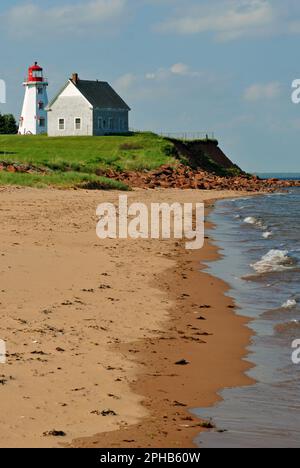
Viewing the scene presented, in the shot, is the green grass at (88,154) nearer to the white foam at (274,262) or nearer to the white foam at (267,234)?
the white foam at (267,234)

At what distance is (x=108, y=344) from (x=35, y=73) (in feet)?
310

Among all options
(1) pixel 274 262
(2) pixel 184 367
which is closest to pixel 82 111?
(1) pixel 274 262

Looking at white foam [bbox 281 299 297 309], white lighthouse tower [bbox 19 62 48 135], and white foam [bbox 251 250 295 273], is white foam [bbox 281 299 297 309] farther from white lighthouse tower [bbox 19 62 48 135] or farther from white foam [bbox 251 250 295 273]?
white lighthouse tower [bbox 19 62 48 135]

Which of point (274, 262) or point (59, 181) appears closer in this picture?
point (274, 262)

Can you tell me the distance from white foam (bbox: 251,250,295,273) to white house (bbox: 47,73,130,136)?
67271mm

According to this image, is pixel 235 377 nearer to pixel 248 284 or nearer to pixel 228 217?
pixel 248 284

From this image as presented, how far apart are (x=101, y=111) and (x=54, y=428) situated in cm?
8300

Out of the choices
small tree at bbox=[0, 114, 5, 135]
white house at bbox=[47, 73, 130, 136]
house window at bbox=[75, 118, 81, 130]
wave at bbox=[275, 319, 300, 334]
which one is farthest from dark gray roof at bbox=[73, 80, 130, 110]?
wave at bbox=[275, 319, 300, 334]

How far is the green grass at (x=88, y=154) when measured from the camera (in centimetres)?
5578

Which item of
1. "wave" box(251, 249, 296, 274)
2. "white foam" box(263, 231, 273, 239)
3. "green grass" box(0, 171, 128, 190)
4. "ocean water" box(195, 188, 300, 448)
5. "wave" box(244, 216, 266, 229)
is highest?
"green grass" box(0, 171, 128, 190)

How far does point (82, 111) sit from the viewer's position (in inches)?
3462

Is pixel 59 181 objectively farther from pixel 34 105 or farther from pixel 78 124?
pixel 34 105

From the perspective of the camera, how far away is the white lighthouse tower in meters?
100

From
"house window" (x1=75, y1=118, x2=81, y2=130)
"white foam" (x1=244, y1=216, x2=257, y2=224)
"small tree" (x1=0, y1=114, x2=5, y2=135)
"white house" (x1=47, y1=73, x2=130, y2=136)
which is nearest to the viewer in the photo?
"white foam" (x1=244, y1=216, x2=257, y2=224)
